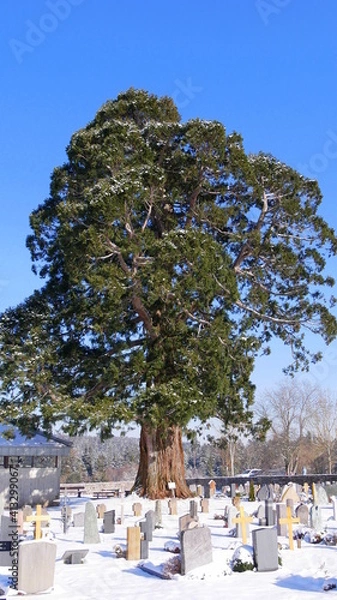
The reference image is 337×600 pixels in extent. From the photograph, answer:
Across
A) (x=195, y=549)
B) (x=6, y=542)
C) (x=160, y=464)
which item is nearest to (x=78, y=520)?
(x=160, y=464)

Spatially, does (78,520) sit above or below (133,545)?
below

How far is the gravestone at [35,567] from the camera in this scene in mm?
9297

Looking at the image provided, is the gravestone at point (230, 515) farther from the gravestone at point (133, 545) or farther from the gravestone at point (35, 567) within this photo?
the gravestone at point (35, 567)

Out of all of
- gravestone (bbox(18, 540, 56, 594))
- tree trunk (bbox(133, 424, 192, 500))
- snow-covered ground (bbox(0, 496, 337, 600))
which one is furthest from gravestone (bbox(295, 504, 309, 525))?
gravestone (bbox(18, 540, 56, 594))

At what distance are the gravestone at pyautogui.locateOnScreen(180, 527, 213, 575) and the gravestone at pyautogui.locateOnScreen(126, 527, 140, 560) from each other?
185 centimetres

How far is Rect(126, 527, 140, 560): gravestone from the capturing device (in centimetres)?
1223

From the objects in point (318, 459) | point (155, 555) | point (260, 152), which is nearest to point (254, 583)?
point (155, 555)

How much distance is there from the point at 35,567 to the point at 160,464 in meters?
14.1

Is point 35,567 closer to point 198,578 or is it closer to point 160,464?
point 198,578

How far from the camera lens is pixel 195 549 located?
10633 millimetres

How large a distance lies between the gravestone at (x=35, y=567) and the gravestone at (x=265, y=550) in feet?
11.5

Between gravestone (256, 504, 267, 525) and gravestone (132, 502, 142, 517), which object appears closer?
gravestone (256, 504, 267, 525)

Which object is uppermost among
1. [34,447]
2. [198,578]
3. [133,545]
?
[34,447]

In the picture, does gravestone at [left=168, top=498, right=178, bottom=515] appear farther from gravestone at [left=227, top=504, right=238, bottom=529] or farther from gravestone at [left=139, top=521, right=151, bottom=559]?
gravestone at [left=139, top=521, right=151, bottom=559]
